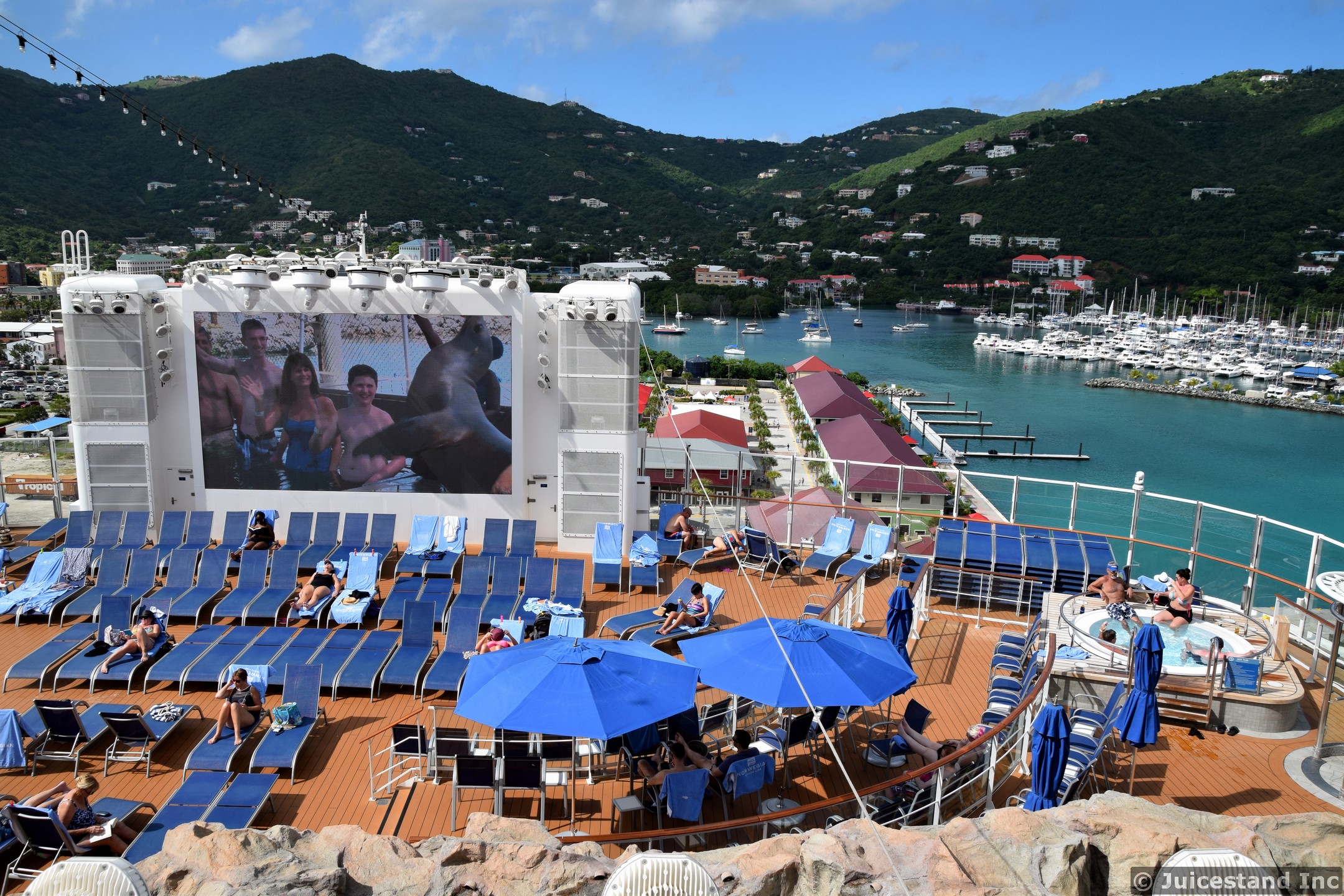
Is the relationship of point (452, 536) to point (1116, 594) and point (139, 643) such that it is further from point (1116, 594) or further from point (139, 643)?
point (1116, 594)

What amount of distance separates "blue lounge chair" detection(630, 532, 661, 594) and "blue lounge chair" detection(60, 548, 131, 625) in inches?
228

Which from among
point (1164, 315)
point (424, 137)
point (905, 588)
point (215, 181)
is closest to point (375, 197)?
point (215, 181)

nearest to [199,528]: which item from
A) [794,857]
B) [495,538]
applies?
[495,538]

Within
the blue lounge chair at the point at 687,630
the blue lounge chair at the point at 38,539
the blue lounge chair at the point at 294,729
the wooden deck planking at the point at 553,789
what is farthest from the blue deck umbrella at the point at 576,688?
the blue lounge chair at the point at 38,539

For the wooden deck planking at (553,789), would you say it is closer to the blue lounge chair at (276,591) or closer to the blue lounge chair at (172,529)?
the blue lounge chair at (276,591)

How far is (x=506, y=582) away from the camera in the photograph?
9.71m

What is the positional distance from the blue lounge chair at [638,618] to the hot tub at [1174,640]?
3841 millimetres

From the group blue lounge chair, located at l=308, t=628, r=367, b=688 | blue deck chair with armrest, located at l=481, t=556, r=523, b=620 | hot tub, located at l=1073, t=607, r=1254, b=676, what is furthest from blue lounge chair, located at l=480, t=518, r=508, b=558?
hot tub, located at l=1073, t=607, r=1254, b=676

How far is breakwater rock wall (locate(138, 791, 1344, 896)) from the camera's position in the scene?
3691 mm

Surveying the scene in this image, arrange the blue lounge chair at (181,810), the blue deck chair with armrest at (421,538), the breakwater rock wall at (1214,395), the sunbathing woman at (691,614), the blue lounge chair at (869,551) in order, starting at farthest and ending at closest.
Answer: the breakwater rock wall at (1214,395), the blue deck chair with armrest at (421,538), the blue lounge chair at (869,551), the sunbathing woman at (691,614), the blue lounge chair at (181,810)

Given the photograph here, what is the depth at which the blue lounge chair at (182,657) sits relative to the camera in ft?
24.7

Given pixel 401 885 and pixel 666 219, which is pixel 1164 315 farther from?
pixel 401 885

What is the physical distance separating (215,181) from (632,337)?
126m

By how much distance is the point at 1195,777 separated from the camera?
20.3ft
